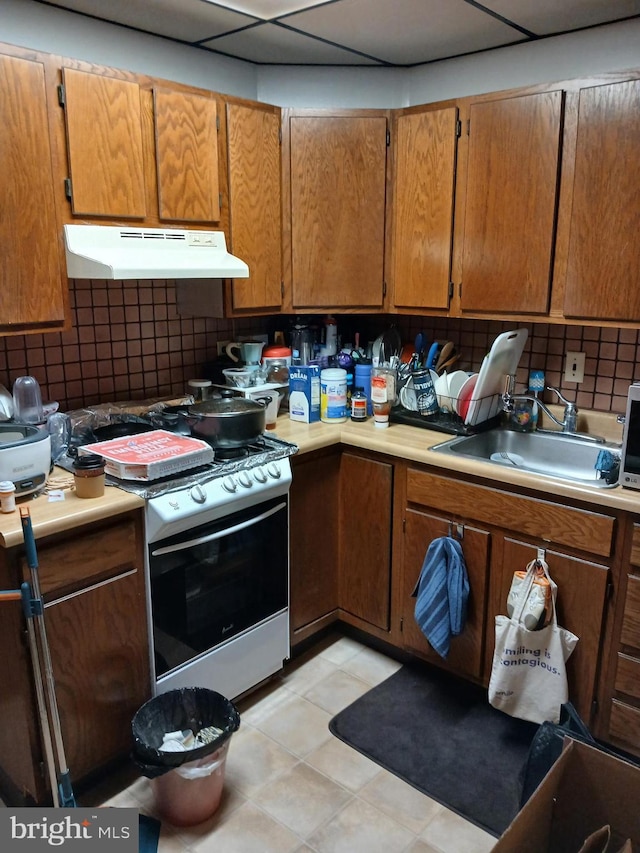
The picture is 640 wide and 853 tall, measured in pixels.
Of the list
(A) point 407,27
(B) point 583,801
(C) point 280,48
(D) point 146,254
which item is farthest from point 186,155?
(B) point 583,801

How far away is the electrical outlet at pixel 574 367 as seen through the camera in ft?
8.04

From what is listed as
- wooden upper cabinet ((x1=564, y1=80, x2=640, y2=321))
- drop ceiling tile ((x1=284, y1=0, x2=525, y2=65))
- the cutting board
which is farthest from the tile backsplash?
drop ceiling tile ((x1=284, y1=0, x2=525, y2=65))

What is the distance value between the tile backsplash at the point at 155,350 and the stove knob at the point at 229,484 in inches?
27.9

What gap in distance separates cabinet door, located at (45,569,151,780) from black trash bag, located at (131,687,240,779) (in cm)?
7

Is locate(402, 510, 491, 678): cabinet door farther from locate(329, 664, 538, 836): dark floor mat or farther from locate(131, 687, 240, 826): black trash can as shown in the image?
locate(131, 687, 240, 826): black trash can

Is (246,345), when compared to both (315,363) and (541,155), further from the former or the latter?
(541,155)

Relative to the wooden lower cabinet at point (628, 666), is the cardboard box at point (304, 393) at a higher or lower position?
higher

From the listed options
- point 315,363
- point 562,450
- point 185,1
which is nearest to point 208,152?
point 185,1

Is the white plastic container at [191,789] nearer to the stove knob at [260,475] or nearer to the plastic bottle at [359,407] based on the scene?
the stove knob at [260,475]

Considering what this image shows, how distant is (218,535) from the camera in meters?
2.03

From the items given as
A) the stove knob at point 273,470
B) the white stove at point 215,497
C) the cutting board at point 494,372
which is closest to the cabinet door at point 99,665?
the white stove at point 215,497

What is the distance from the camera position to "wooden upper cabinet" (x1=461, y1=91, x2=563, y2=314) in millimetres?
2150

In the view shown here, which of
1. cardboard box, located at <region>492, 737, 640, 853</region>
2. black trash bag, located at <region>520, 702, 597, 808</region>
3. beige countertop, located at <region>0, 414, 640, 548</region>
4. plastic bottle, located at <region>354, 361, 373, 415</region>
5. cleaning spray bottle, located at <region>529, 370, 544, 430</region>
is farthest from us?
plastic bottle, located at <region>354, 361, 373, 415</region>

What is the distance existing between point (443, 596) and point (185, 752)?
94 cm
